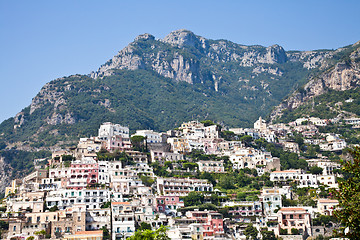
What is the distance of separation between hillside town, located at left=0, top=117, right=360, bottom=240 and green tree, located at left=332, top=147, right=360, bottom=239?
49797 millimetres

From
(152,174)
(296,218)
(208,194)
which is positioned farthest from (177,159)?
(296,218)

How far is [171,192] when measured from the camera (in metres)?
91.8

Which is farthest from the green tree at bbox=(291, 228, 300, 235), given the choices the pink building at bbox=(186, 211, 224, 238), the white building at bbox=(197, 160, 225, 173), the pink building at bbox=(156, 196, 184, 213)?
the white building at bbox=(197, 160, 225, 173)

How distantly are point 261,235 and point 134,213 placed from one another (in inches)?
845

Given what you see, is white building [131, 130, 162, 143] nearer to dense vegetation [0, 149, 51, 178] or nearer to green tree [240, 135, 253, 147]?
green tree [240, 135, 253, 147]

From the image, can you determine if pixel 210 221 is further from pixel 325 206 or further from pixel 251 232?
pixel 325 206

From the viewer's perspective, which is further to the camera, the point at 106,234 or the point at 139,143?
the point at 139,143

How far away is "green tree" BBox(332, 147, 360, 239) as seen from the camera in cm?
2297

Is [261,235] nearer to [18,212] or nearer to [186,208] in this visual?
[186,208]

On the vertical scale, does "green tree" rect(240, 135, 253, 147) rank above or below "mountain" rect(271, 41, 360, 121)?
below

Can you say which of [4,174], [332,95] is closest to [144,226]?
[4,174]

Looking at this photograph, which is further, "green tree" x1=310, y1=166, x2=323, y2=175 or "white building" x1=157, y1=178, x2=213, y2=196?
"green tree" x1=310, y1=166, x2=323, y2=175

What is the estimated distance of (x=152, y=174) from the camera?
98.9 meters

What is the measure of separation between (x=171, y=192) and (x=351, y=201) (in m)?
69.5
